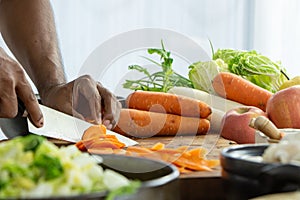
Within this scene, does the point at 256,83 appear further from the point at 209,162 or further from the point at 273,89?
the point at 209,162

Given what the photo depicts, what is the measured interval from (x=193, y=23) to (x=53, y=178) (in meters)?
3.84

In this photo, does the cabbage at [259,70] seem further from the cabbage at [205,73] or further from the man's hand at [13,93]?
the man's hand at [13,93]

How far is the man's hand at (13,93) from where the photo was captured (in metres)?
1.86

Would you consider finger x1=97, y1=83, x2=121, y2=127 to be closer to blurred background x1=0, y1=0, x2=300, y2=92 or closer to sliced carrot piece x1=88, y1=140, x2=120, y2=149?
sliced carrot piece x1=88, y1=140, x2=120, y2=149

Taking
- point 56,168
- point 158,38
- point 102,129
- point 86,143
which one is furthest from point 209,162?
point 158,38

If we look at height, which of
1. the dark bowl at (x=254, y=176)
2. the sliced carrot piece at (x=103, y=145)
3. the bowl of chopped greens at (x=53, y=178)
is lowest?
the sliced carrot piece at (x=103, y=145)

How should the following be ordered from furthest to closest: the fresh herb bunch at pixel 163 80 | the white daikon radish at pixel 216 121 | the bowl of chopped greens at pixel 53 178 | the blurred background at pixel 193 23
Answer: the blurred background at pixel 193 23 < the fresh herb bunch at pixel 163 80 < the white daikon radish at pixel 216 121 < the bowl of chopped greens at pixel 53 178

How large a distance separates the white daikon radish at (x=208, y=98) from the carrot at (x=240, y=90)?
3 cm

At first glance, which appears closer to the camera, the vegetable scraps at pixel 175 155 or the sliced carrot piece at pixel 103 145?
the vegetable scraps at pixel 175 155

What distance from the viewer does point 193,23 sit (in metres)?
4.54

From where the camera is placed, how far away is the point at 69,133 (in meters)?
1.93

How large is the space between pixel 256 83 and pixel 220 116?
1.37ft

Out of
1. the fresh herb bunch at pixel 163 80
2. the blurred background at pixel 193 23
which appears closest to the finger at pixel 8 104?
the fresh herb bunch at pixel 163 80

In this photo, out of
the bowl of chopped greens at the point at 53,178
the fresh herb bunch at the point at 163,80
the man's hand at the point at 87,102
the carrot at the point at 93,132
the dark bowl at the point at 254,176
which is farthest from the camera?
the fresh herb bunch at the point at 163,80
